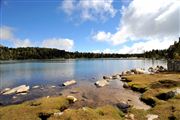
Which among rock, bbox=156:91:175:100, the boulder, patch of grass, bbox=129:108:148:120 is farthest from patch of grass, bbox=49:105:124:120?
rock, bbox=156:91:175:100

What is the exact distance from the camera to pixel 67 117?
27.0 m

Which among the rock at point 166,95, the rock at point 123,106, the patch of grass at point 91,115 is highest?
the rock at point 166,95

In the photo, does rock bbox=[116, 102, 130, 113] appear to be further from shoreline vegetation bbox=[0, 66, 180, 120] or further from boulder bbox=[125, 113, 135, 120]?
boulder bbox=[125, 113, 135, 120]

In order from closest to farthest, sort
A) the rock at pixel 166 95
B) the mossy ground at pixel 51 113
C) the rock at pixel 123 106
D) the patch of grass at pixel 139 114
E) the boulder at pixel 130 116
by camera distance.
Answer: the mossy ground at pixel 51 113 → the boulder at pixel 130 116 → the patch of grass at pixel 139 114 → the rock at pixel 123 106 → the rock at pixel 166 95

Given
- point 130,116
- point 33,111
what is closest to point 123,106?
point 130,116

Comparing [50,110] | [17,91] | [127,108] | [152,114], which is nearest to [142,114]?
[152,114]

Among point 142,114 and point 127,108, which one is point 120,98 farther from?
point 142,114

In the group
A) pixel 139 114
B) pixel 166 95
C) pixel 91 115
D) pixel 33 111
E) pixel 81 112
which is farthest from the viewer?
pixel 166 95

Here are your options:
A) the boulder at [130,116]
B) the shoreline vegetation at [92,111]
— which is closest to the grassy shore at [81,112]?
the shoreline vegetation at [92,111]

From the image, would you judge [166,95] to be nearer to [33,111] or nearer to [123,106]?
[123,106]

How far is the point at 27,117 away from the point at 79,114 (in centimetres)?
676

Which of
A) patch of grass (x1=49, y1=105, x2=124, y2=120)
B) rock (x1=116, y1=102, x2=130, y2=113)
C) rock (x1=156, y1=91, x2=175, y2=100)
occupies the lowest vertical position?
rock (x1=116, y1=102, x2=130, y2=113)

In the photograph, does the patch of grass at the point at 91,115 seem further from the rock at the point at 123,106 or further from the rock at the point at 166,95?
the rock at the point at 166,95

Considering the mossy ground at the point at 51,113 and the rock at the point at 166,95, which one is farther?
the rock at the point at 166,95
